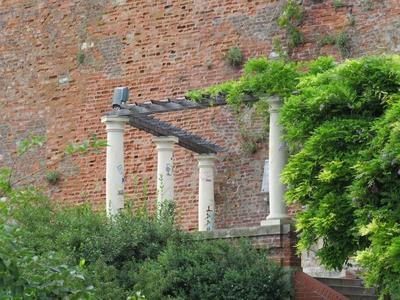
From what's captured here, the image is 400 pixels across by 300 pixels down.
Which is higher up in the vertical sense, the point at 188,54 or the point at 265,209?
the point at 188,54

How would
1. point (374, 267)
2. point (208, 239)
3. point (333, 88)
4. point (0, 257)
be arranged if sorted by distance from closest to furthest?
point (0, 257) < point (374, 267) < point (333, 88) < point (208, 239)

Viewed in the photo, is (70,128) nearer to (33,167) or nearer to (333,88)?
(33,167)

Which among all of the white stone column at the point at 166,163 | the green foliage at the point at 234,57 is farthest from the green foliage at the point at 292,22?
the white stone column at the point at 166,163

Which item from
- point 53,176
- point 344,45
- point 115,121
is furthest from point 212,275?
point 53,176

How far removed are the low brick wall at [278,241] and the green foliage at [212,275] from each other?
0.80 ft

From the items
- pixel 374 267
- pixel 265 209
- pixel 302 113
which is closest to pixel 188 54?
pixel 265 209

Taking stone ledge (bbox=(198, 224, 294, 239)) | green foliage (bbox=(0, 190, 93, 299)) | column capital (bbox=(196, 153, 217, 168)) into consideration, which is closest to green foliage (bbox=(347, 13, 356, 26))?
column capital (bbox=(196, 153, 217, 168))

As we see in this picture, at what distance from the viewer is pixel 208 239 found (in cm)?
1853

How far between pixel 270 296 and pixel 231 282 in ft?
1.95

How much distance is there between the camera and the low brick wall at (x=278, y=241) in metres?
18.0

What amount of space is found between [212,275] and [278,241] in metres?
1.16

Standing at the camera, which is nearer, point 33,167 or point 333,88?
point 333,88

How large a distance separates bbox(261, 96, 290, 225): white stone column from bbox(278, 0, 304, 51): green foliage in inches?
205

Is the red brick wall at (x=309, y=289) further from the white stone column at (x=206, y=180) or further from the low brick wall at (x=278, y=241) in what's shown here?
the white stone column at (x=206, y=180)
